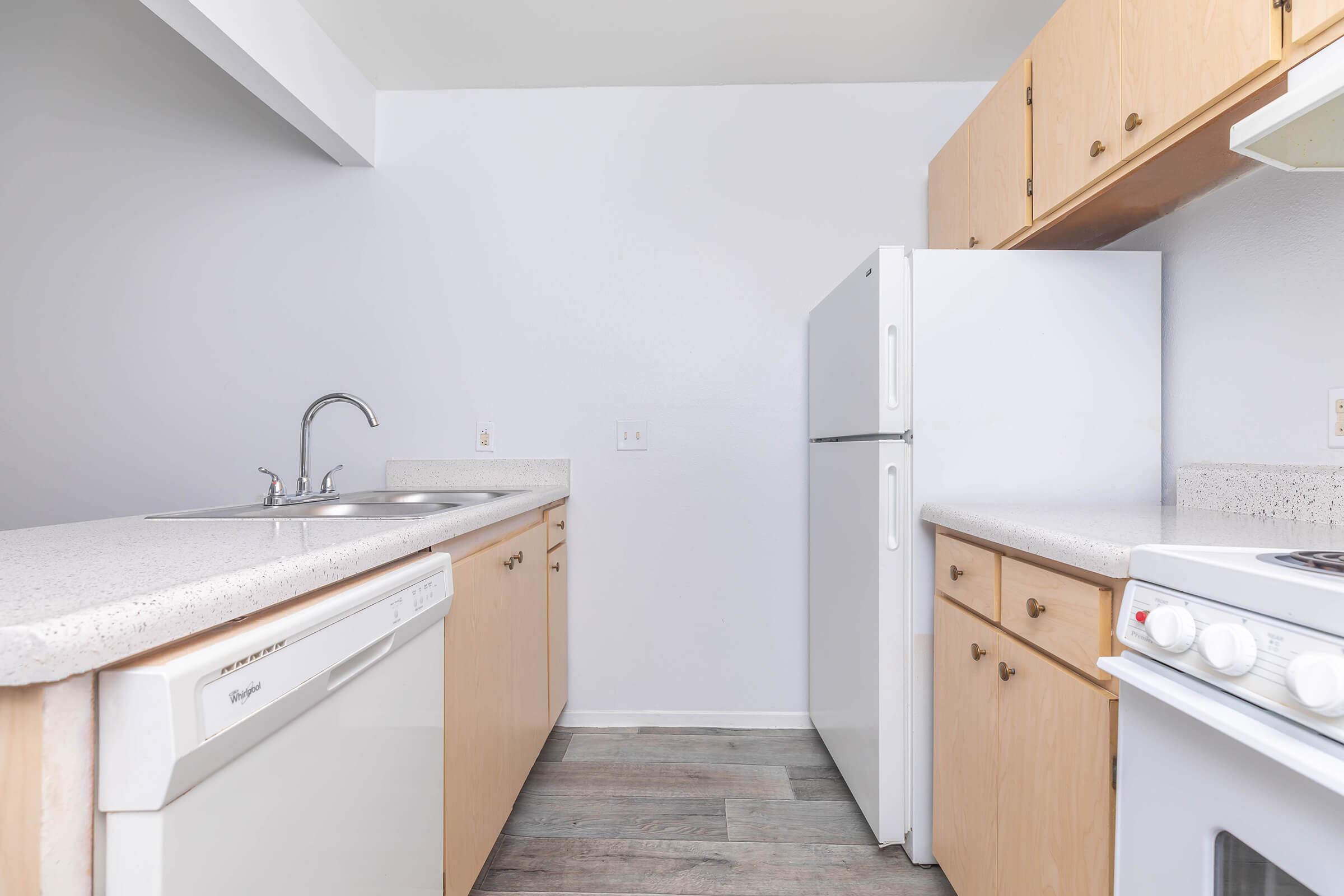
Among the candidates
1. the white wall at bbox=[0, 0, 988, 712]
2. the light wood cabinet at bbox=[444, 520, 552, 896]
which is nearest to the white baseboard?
the white wall at bbox=[0, 0, 988, 712]

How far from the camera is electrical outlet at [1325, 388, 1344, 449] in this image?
121cm

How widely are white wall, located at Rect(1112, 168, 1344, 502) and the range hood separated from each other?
35 centimetres

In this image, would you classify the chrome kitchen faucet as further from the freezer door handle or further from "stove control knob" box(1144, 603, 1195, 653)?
"stove control knob" box(1144, 603, 1195, 653)

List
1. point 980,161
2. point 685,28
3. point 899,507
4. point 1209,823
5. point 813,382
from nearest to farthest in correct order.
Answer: point 1209,823, point 899,507, point 980,161, point 685,28, point 813,382

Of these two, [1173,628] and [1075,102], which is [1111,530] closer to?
[1173,628]

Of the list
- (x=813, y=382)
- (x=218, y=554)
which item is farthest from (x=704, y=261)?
(x=218, y=554)

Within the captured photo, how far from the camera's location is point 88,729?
1.68ft

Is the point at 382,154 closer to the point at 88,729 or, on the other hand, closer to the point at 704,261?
the point at 704,261

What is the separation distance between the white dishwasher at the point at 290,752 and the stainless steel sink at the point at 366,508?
0.33 metres

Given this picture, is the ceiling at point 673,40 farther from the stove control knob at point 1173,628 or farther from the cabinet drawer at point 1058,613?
the stove control knob at point 1173,628

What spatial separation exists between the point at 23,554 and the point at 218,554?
8.5 inches

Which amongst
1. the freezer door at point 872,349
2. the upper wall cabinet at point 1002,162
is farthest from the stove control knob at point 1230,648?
the upper wall cabinet at point 1002,162

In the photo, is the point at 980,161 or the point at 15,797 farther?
the point at 980,161

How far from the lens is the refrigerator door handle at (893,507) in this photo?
1.58 metres
